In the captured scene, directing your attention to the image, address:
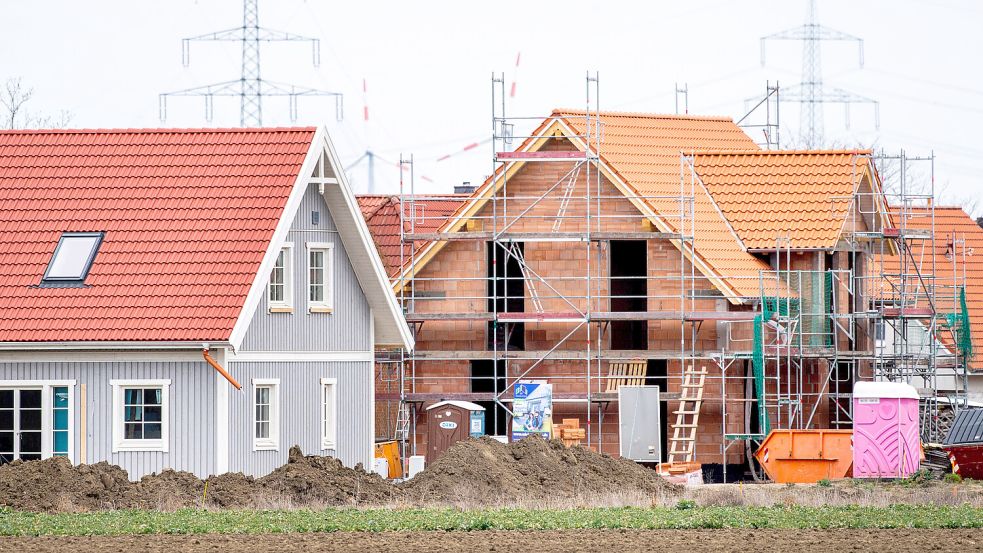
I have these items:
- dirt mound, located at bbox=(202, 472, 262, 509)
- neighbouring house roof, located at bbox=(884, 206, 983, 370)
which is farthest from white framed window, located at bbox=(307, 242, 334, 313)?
neighbouring house roof, located at bbox=(884, 206, 983, 370)

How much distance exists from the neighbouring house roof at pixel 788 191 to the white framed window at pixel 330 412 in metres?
10.7

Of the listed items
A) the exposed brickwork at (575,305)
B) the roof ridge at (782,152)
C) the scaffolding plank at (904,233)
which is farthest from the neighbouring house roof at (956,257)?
the exposed brickwork at (575,305)

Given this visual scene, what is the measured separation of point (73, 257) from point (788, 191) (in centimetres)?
1623

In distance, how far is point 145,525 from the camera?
74.2 feet

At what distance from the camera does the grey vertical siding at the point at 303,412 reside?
94.4 feet

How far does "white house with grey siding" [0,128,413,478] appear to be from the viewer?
91.7ft

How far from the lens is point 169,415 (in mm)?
27953

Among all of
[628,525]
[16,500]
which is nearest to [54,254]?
[16,500]

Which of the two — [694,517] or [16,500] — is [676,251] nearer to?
Result: [694,517]

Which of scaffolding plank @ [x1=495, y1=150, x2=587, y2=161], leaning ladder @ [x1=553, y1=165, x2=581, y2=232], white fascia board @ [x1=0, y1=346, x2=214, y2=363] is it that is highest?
scaffolding plank @ [x1=495, y1=150, x2=587, y2=161]

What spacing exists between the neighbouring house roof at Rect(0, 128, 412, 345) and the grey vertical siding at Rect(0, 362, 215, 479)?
0.74m

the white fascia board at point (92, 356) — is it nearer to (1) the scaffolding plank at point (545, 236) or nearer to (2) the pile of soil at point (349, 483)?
(2) the pile of soil at point (349, 483)

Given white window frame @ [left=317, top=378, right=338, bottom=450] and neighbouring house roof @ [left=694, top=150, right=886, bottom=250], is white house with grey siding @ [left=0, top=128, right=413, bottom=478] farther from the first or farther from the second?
neighbouring house roof @ [left=694, top=150, right=886, bottom=250]

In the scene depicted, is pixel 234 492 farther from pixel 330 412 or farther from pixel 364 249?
pixel 364 249
